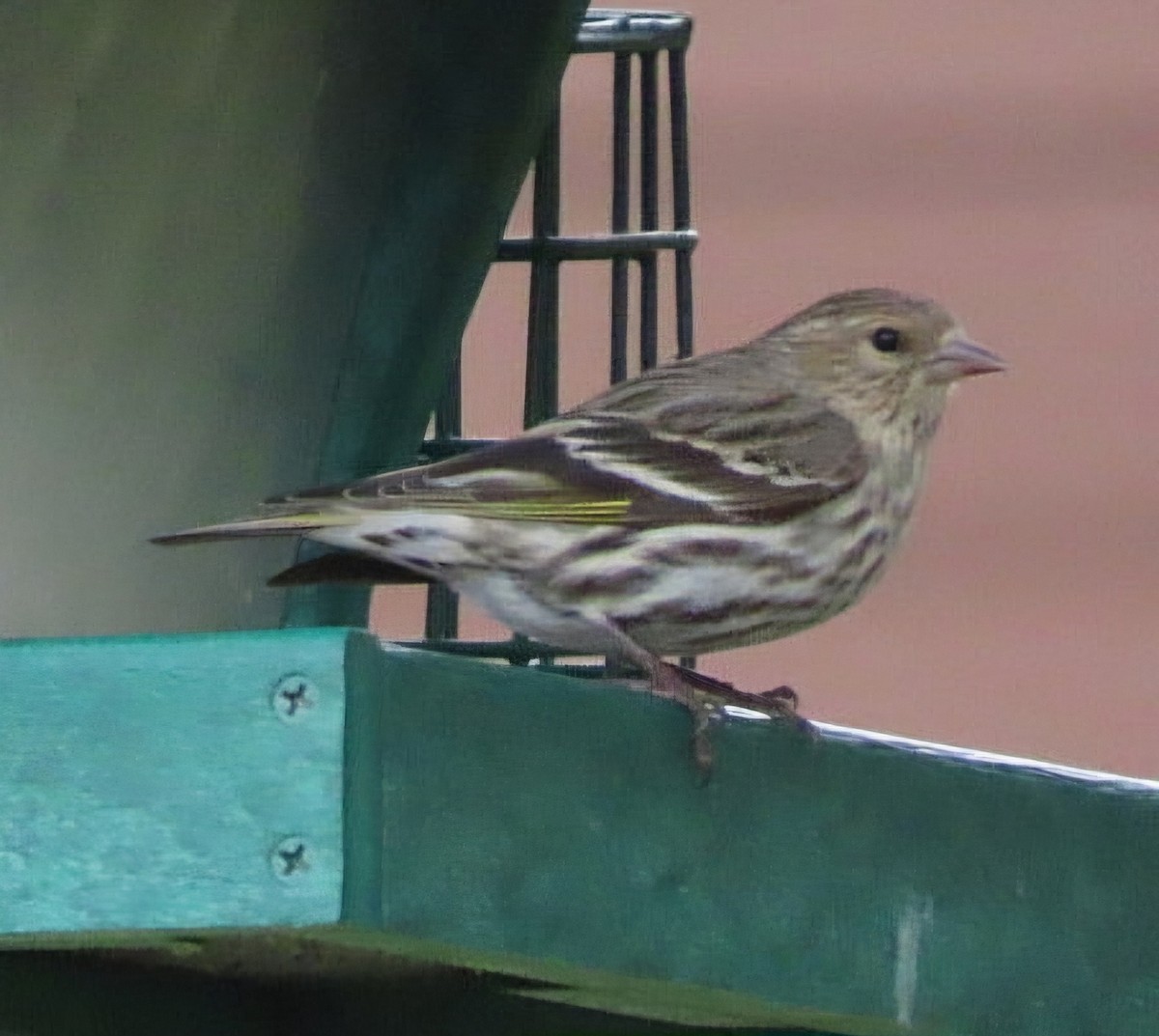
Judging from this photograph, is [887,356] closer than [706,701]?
No

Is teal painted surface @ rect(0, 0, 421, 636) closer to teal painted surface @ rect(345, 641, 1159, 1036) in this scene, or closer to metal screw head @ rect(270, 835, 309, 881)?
teal painted surface @ rect(345, 641, 1159, 1036)

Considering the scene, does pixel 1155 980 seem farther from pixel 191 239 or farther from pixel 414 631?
pixel 414 631

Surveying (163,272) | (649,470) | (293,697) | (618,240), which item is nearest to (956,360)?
(618,240)

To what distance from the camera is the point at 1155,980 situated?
10.2 ft

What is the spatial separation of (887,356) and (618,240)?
1.61 feet

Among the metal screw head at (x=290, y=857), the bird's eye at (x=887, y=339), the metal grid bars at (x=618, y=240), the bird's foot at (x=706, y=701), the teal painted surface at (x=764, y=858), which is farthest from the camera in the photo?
the bird's eye at (x=887, y=339)

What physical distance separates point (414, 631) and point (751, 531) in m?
1.51

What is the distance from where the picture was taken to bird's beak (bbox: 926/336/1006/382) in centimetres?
404

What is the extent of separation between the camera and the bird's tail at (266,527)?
286cm

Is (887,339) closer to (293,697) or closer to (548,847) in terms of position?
(548,847)

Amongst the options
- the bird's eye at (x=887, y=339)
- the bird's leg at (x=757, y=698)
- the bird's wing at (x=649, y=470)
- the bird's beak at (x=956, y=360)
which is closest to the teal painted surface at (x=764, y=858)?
the bird's leg at (x=757, y=698)

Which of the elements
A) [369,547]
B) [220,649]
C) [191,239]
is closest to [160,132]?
[191,239]

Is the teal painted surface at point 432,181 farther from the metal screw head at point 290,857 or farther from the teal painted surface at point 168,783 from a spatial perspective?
the metal screw head at point 290,857

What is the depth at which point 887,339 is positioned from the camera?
13.7 feet
